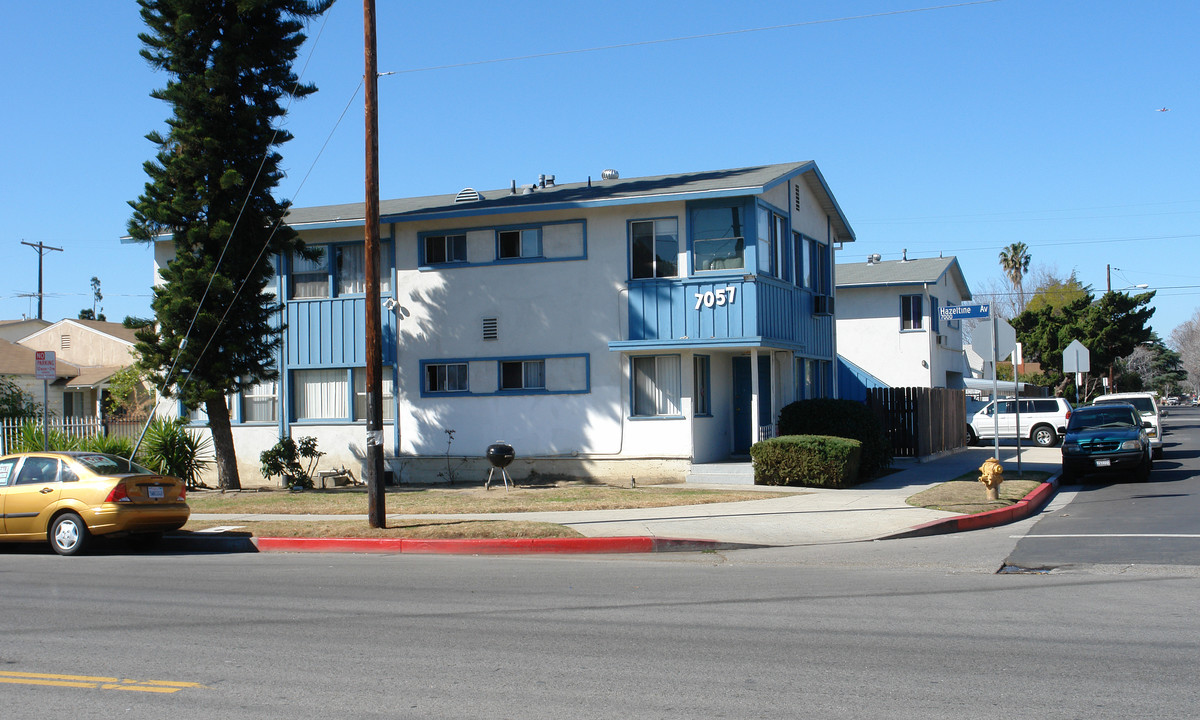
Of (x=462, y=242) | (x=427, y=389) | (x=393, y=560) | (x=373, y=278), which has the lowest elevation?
(x=393, y=560)

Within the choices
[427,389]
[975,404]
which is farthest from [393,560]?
[975,404]

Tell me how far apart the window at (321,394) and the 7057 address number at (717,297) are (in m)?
8.64

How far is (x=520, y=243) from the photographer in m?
21.9

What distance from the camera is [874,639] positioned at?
292 inches

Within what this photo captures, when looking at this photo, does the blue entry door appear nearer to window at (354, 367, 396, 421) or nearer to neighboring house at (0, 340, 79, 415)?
window at (354, 367, 396, 421)

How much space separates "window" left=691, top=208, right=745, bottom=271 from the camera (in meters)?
20.2

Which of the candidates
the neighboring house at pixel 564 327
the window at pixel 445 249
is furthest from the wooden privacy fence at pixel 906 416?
the window at pixel 445 249

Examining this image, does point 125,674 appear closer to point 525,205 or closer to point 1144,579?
point 1144,579

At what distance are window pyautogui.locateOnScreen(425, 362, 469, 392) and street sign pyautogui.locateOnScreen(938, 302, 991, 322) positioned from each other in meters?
10.4

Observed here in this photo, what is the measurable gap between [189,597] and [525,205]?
12869 mm

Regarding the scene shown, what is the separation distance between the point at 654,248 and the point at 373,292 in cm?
789

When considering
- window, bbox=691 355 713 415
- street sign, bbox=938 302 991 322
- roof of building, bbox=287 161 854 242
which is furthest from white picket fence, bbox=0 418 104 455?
street sign, bbox=938 302 991 322

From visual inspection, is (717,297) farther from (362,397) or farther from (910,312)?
(910,312)

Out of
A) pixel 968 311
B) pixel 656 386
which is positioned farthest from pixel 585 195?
pixel 968 311
